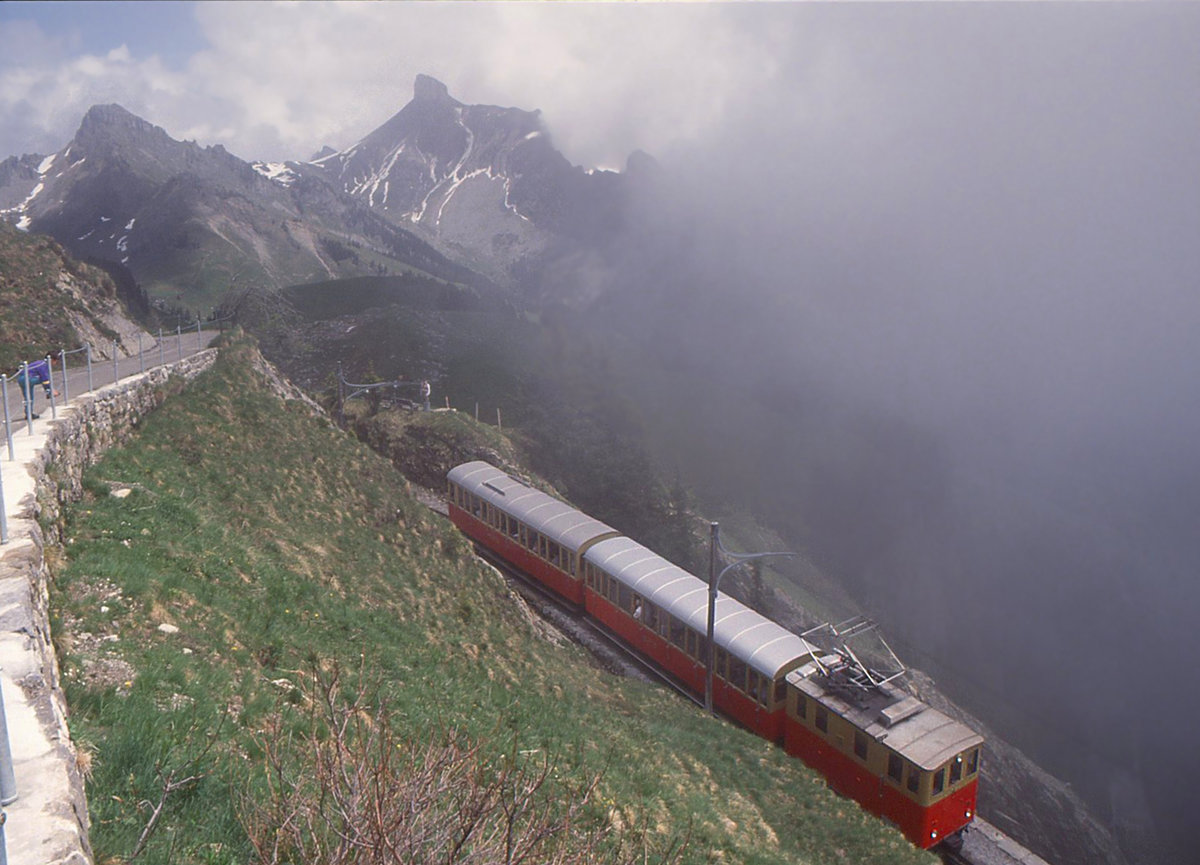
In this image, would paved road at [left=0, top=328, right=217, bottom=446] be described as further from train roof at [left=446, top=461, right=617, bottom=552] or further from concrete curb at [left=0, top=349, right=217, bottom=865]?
train roof at [left=446, top=461, right=617, bottom=552]

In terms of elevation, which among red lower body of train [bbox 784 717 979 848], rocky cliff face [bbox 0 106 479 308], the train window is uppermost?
rocky cliff face [bbox 0 106 479 308]

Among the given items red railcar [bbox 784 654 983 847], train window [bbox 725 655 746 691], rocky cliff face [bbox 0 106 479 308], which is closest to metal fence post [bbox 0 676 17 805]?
red railcar [bbox 784 654 983 847]

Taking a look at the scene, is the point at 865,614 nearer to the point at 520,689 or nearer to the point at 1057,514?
the point at 1057,514

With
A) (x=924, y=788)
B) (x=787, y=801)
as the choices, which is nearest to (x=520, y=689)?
(x=787, y=801)

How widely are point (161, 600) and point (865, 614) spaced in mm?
56374

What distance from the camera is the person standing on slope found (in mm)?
14758

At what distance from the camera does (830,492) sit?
8031cm

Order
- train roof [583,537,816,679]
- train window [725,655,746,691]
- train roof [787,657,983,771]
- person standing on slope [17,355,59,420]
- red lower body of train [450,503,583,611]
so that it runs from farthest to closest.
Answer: red lower body of train [450,503,583,611] < train window [725,655,746,691] < train roof [583,537,816,679] < train roof [787,657,983,771] < person standing on slope [17,355,59,420]

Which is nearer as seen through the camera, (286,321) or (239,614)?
(239,614)

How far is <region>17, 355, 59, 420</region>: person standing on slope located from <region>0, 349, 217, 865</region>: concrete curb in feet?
2.13

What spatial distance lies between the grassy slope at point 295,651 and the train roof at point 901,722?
182cm

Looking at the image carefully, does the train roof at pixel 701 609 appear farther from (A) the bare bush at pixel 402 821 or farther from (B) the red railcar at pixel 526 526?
(A) the bare bush at pixel 402 821

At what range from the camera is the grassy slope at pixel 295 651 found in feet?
22.4

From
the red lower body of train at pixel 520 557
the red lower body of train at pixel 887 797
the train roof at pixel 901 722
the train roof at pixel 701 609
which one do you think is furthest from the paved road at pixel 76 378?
the red lower body of train at pixel 887 797
